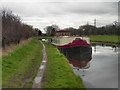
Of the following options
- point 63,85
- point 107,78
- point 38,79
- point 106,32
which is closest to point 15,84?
point 38,79

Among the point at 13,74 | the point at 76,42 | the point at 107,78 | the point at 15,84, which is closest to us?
the point at 15,84

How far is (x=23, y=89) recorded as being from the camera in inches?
328

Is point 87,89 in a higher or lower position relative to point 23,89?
lower

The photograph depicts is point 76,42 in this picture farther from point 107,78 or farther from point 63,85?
point 63,85

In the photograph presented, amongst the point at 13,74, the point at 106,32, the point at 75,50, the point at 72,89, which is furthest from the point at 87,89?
the point at 106,32

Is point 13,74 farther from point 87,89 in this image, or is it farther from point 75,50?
point 75,50

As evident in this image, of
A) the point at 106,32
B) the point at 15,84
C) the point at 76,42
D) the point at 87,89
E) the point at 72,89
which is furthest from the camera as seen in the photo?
the point at 106,32

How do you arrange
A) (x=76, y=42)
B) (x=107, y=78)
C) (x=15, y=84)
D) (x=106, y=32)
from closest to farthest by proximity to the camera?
(x=15, y=84)
(x=107, y=78)
(x=76, y=42)
(x=106, y=32)

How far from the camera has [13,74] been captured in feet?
35.6

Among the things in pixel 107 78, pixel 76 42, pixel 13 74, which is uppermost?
pixel 76 42

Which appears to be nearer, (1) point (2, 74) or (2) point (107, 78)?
(1) point (2, 74)

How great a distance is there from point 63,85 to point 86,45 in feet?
68.8

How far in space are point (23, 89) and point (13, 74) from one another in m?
2.87

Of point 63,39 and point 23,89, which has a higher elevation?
point 63,39
